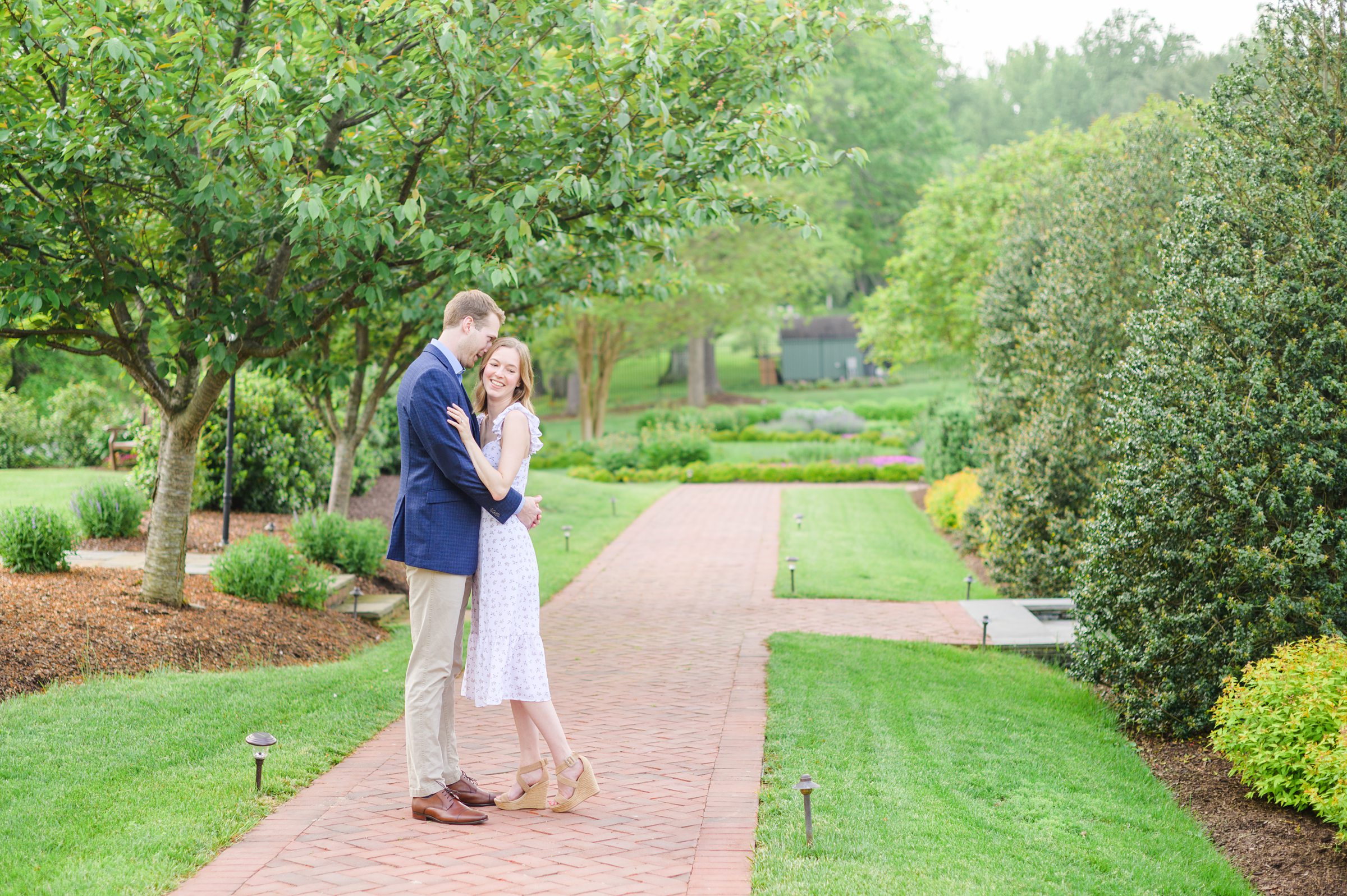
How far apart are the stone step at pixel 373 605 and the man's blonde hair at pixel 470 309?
5.16 metres

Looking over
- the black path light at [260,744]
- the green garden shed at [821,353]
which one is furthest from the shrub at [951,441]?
the green garden shed at [821,353]

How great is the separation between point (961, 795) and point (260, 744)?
321cm

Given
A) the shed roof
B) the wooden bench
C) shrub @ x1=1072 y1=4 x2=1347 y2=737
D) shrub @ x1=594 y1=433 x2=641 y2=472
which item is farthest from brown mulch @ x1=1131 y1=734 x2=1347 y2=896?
the shed roof

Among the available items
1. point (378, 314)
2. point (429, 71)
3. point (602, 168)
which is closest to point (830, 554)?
point (378, 314)

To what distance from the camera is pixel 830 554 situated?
46.4 feet

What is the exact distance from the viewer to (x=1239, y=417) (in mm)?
6258

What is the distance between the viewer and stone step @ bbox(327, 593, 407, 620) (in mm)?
9422

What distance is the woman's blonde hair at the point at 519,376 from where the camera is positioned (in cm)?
471

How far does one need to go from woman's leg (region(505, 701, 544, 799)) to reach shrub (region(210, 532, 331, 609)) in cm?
460

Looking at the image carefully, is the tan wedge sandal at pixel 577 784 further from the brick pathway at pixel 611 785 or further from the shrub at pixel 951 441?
the shrub at pixel 951 441

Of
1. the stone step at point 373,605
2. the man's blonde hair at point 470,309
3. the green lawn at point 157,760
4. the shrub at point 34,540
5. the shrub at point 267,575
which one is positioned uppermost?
the man's blonde hair at point 470,309

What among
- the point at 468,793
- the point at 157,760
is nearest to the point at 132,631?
the point at 157,760

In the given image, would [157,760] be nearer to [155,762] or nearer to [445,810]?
[155,762]

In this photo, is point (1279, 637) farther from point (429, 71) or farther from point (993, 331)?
point (993, 331)
